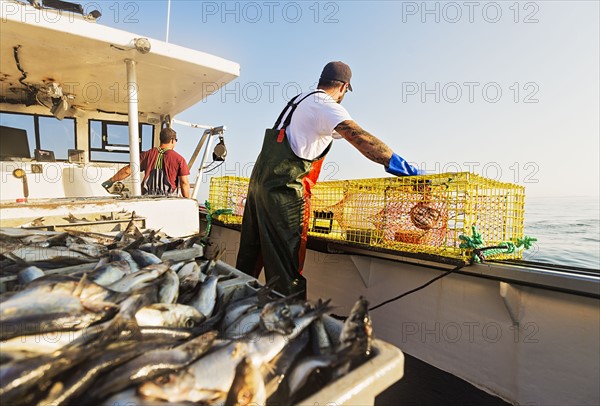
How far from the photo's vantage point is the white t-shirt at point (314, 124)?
9.73ft

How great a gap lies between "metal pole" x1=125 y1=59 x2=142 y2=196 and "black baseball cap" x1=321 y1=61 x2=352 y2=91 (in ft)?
9.56

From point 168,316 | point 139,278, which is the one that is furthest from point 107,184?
point 168,316

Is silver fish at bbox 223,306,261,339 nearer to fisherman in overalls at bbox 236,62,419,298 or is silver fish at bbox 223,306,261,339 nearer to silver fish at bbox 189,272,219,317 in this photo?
silver fish at bbox 189,272,219,317

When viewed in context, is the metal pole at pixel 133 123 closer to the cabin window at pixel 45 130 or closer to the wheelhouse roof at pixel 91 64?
the wheelhouse roof at pixel 91 64

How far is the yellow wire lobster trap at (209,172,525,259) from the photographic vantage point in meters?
2.71

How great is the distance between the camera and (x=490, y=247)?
2.68 m

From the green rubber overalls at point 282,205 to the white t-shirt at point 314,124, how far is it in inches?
2.7

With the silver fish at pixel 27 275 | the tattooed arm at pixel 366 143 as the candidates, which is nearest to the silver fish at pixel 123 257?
the silver fish at pixel 27 275

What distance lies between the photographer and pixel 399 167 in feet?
9.55

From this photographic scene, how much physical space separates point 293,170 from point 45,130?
548 centimetres

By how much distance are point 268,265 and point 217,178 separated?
2.71 m

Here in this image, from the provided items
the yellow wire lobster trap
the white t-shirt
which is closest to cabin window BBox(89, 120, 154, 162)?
the yellow wire lobster trap

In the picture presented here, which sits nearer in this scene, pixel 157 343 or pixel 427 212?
pixel 157 343

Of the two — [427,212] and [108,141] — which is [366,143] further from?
[108,141]
